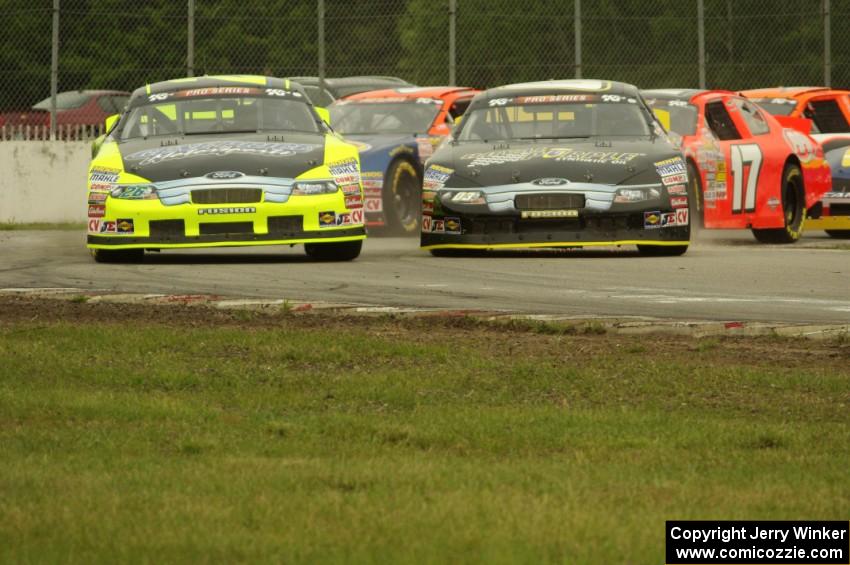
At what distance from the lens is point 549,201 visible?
1359 centimetres

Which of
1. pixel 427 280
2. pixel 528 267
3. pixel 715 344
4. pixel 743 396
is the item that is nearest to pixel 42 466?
pixel 743 396

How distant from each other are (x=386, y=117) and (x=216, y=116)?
4364 millimetres

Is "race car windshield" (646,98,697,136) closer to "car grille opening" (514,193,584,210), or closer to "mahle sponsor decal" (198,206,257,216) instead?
"car grille opening" (514,193,584,210)

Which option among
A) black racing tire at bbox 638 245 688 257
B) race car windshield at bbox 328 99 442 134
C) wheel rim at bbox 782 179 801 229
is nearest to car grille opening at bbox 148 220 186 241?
black racing tire at bbox 638 245 688 257

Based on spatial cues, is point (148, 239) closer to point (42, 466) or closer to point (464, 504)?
point (42, 466)

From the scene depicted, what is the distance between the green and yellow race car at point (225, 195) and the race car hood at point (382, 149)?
11.1ft

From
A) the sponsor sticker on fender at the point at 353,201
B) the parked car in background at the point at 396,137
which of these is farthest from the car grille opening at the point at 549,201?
the parked car in background at the point at 396,137

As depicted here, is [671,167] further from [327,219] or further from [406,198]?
[406,198]

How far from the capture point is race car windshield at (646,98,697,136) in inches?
659

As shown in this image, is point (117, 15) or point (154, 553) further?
point (117, 15)

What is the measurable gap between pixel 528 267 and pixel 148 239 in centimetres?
275

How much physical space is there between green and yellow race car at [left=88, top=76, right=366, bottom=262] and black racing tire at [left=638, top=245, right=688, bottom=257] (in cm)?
223

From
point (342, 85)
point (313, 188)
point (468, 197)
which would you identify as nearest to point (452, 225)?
point (468, 197)

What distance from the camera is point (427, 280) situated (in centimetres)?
1184
